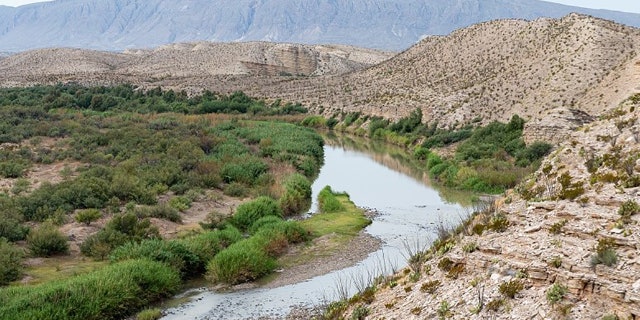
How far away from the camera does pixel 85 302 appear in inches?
663

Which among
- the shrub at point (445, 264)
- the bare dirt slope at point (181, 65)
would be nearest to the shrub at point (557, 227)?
the shrub at point (445, 264)

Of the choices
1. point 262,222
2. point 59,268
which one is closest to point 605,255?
point 59,268

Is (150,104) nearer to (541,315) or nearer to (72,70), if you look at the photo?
(72,70)

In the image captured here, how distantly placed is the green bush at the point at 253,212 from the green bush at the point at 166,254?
5519 mm

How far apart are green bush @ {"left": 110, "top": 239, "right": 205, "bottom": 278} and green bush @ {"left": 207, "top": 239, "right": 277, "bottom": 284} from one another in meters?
0.78

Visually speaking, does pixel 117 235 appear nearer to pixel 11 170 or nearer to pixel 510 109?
pixel 11 170

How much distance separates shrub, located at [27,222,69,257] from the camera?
21.5m

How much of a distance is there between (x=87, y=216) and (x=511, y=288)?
18156 mm

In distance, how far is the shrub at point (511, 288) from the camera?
11.6 meters

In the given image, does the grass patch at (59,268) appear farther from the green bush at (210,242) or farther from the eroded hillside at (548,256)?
the eroded hillside at (548,256)

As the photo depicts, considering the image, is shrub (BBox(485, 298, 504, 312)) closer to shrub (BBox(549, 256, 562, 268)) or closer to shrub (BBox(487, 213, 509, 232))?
shrub (BBox(549, 256, 562, 268))

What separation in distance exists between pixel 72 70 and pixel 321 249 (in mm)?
101242

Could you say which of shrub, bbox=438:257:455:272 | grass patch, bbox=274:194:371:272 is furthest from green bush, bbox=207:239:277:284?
shrub, bbox=438:257:455:272

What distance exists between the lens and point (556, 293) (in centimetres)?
1084
